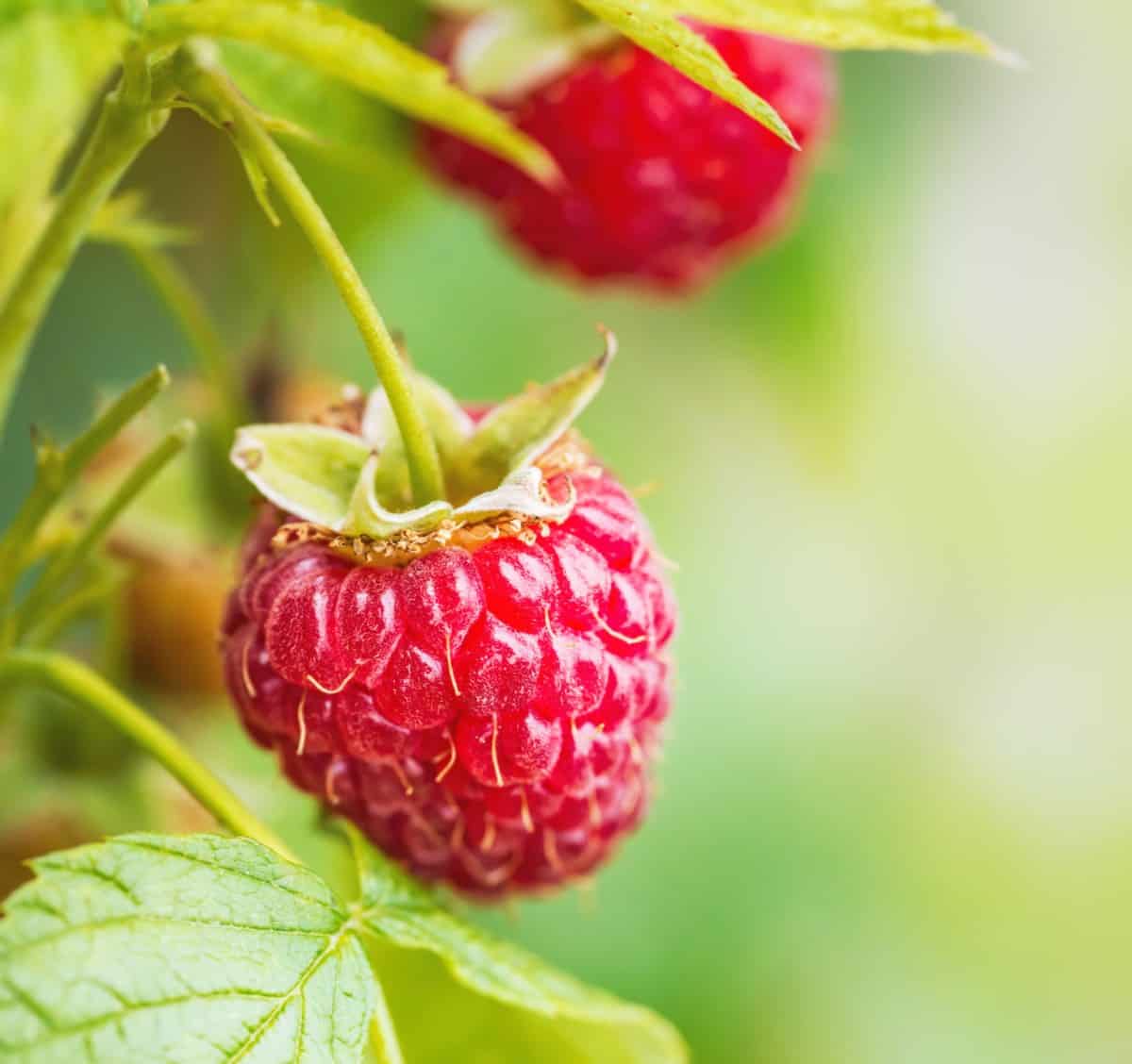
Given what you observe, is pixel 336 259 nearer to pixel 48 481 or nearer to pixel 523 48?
pixel 48 481

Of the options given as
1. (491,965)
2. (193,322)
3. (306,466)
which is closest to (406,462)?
(306,466)

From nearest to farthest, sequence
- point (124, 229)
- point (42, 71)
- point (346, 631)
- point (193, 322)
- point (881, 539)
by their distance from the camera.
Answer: point (42, 71), point (346, 631), point (124, 229), point (193, 322), point (881, 539)

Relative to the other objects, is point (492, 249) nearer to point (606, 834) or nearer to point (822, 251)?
point (822, 251)

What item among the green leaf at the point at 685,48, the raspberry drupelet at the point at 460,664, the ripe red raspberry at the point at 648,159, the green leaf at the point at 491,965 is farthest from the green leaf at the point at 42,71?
the ripe red raspberry at the point at 648,159

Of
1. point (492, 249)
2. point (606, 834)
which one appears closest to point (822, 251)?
point (492, 249)

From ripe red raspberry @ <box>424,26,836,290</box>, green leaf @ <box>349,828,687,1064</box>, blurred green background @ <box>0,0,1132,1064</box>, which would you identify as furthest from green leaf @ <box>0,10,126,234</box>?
blurred green background @ <box>0,0,1132,1064</box>

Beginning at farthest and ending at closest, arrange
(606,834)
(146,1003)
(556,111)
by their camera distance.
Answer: (556,111), (606,834), (146,1003)

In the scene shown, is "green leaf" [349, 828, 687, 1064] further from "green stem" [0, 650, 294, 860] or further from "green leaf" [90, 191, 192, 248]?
"green leaf" [90, 191, 192, 248]
